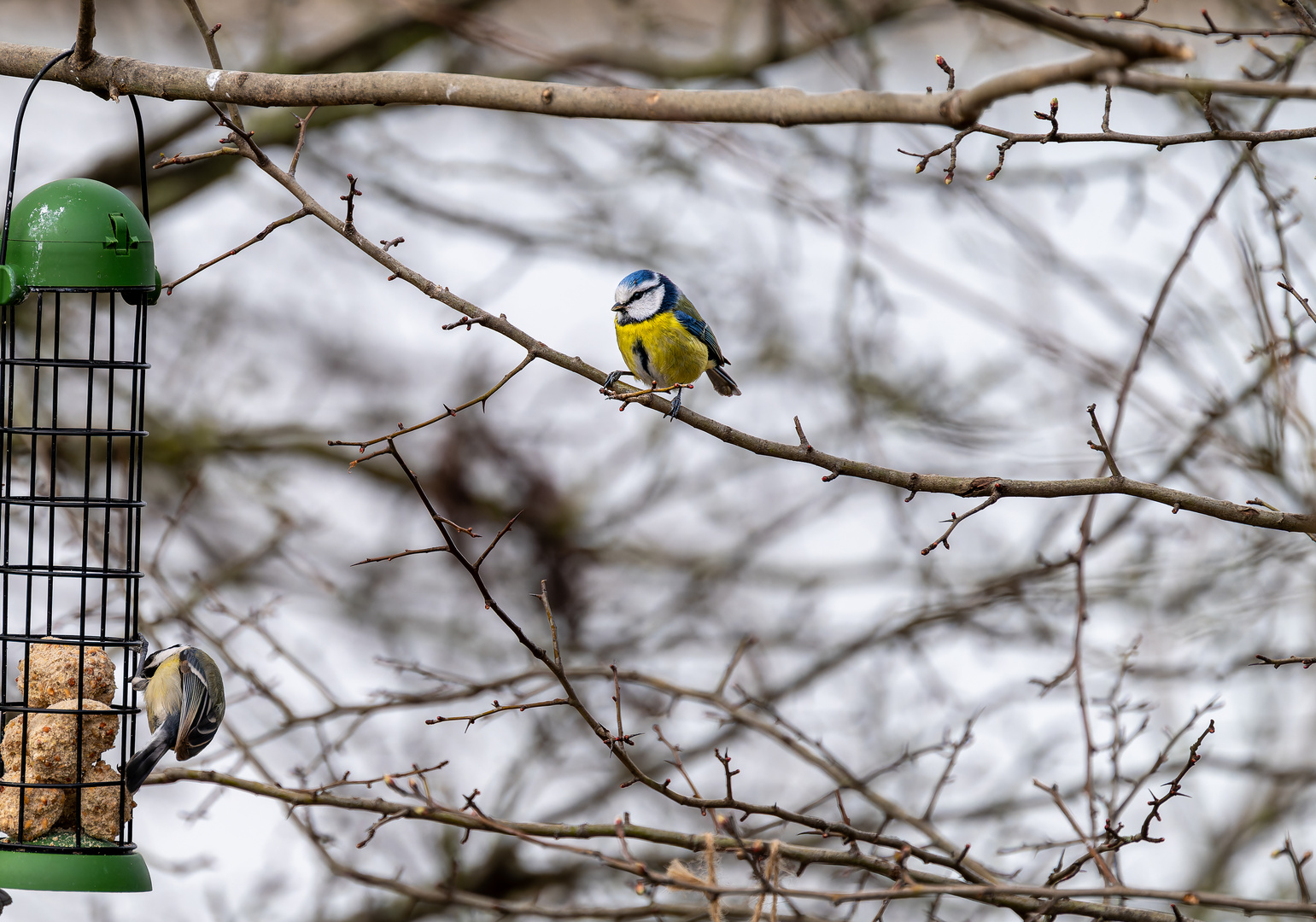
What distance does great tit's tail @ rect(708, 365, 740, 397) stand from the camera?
460 cm

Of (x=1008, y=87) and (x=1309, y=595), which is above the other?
(x=1309, y=595)

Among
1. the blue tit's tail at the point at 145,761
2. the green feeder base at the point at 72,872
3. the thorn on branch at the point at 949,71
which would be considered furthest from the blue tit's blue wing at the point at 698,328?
the green feeder base at the point at 72,872

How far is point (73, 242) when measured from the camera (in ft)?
9.24

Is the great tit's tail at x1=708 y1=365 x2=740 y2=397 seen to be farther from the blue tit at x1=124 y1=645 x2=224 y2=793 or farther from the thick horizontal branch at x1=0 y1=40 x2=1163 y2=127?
the thick horizontal branch at x1=0 y1=40 x2=1163 y2=127

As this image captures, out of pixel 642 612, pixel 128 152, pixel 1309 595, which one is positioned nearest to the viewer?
pixel 1309 595

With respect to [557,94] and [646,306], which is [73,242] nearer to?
[557,94]

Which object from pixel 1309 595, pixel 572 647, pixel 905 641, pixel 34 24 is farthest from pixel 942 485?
pixel 34 24

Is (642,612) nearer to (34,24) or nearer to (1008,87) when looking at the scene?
(34,24)

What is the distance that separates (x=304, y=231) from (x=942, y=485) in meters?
6.14

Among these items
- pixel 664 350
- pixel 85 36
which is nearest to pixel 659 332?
pixel 664 350

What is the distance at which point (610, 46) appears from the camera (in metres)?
6.21

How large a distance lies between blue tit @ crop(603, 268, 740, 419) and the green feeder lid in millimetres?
1710

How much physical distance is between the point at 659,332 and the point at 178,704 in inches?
75.7

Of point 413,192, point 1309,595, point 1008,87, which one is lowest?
point 1008,87
